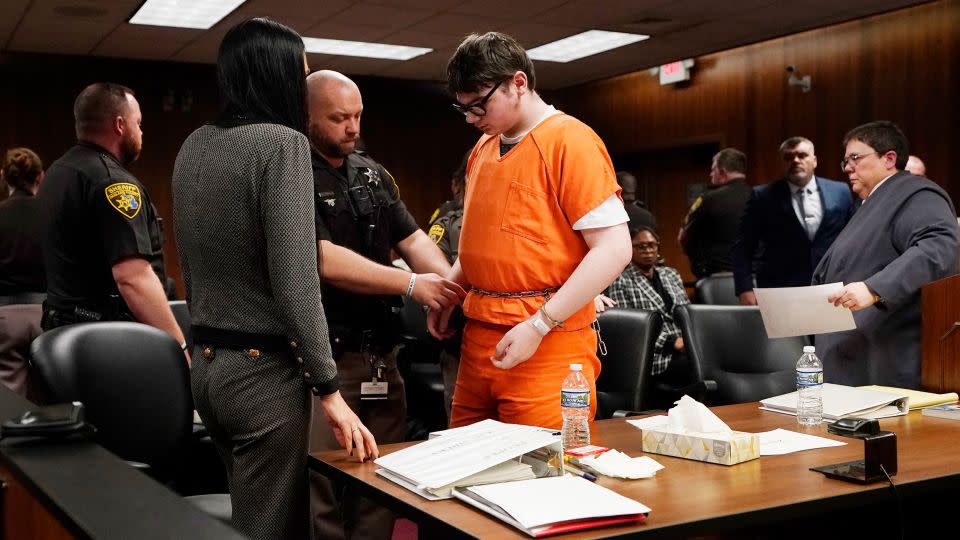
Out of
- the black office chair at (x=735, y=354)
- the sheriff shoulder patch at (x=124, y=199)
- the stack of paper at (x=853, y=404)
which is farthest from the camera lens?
the black office chair at (x=735, y=354)

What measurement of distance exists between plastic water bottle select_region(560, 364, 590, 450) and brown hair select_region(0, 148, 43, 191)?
4.07 meters

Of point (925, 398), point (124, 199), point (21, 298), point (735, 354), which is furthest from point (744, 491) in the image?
point (21, 298)

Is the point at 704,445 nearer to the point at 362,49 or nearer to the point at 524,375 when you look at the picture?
the point at 524,375

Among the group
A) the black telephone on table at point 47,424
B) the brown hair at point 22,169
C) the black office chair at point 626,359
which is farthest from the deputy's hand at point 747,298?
the black telephone on table at point 47,424

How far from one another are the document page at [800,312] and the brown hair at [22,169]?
4.07 meters

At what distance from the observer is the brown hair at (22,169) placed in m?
5.06

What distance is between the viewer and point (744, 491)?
1.63 meters

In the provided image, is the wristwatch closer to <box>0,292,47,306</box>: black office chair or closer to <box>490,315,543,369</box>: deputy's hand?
<box>490,315,543,369</box>: deputy's hand

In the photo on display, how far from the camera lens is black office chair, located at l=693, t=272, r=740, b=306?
16.0 ft

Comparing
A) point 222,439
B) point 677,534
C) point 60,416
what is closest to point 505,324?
point 222,439

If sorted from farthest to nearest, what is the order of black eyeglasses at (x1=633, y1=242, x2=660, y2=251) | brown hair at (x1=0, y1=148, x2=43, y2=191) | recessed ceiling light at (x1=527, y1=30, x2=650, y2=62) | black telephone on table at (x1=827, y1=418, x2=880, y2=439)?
recessed ceiling light at (x1=527, y1=30, x2=650, y2=62) → brown hair at (x1=0, y1=148, x2=43, y2=191) → black eyeglasses at (x1=633, y1=242, x2=660, y2=251) → black telephone on table at (x1=827, y1=418, x2=880, y2=439)

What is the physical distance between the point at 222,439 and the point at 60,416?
505 millimetres

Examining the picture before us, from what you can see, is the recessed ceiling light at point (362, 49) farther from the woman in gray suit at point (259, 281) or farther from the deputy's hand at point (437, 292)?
the woman in gray suit at point (259, 281)

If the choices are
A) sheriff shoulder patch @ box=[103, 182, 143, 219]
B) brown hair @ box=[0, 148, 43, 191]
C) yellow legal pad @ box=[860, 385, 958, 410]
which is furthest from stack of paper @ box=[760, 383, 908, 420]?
brown hair @ box=[0, 148, 43, 191]
